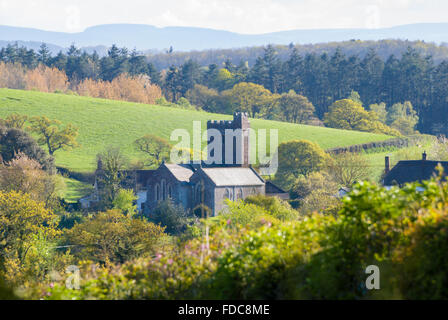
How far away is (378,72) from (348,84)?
23.2 feet

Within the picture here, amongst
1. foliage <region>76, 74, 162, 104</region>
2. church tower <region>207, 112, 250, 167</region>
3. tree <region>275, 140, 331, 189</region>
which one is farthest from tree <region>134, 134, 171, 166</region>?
foliage <region>76, 74, 162, 104</region>

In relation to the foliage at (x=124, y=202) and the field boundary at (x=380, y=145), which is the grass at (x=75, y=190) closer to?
the foliage at (x=124, y=202)

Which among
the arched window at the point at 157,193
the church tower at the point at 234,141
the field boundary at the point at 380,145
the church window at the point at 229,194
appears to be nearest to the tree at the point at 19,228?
the arched window at the point at 157,193

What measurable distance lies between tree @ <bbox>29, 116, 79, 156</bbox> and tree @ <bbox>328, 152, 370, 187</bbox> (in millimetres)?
36647

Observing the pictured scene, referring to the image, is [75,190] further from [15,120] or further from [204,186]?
[15,120]

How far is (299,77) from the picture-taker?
164 m

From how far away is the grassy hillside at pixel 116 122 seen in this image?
334 feet

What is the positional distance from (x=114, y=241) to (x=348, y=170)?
48.4 m

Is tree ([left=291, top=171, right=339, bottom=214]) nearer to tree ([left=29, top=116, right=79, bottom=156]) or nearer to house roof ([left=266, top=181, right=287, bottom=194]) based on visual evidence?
house roof ([left=266, top=181, right=287, bottom=194])

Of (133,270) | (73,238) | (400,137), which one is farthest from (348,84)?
(133,270)

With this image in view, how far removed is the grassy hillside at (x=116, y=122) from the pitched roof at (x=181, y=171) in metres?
12.7

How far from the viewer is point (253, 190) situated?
268 ft

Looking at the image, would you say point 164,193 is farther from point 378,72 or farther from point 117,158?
point 378,72

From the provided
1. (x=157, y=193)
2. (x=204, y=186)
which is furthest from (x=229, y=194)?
(x=157, y=193)
